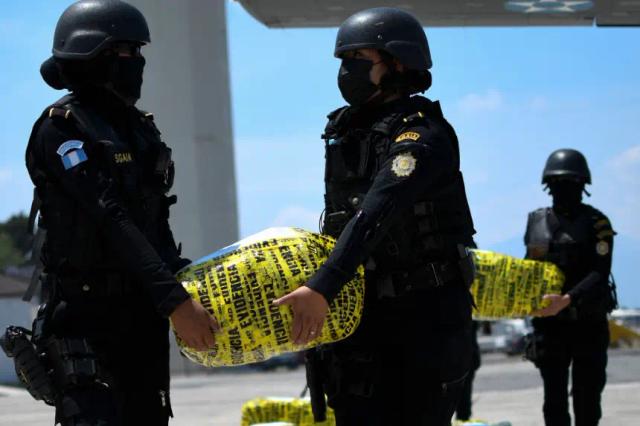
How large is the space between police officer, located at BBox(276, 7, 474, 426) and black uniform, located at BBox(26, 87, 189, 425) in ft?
2.25

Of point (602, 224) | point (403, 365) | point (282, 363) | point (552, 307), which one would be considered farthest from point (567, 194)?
point (282, 363)

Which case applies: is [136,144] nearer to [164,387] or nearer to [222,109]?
[164,387]

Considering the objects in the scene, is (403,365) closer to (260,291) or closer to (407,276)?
(407,276)

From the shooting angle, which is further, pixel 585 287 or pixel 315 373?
pixel 585 287

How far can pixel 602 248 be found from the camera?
7762 mm

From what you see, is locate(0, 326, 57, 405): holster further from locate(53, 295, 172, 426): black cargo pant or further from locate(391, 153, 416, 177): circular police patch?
locate(391, 153, 416, 177): circular police patch

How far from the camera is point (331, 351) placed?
Result: 182 inches

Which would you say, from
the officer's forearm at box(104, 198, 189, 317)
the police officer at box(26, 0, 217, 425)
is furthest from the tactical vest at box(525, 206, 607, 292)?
the officer's forearm at box(104, 198, 189, 317)

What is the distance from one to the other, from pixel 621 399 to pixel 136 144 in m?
9.63

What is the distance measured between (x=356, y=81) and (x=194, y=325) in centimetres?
120

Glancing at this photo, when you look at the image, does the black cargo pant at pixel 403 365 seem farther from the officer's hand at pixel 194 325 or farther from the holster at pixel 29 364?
the holster at pixel 29 364

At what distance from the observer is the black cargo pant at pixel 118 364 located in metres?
4.07

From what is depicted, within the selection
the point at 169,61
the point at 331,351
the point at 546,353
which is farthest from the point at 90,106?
the point at 169,61

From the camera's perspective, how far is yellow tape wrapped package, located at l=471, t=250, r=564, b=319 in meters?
7.14
